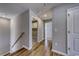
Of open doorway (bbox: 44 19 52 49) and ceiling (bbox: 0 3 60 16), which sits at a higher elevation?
ceiling (bbox: 0 3 60 16)

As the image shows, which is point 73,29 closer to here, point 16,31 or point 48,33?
point 48,33

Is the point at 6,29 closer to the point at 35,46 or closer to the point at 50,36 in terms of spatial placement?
the point at 35,46

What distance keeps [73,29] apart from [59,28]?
0.87 ft

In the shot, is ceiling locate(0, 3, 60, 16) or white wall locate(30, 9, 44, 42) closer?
ceiling locate(0, 3, 60, 16)

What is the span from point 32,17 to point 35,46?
55 centimetres

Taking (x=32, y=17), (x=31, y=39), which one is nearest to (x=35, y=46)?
(x=31, y=39)

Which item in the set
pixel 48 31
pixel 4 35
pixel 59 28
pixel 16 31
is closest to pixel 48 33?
pixel 48 31

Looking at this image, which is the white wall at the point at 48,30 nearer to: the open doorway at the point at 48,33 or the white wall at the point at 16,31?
the open doorway at the point at 48,33

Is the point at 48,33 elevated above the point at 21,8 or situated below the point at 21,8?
below

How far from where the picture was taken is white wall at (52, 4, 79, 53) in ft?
5.29

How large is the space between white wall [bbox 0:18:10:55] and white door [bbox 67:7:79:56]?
3.60 ft

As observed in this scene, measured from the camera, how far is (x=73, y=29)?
1646mm

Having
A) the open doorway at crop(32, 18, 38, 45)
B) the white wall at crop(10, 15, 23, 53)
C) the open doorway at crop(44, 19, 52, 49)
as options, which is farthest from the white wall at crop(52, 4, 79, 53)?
the white wall at crop(10, 15, 23, 53)

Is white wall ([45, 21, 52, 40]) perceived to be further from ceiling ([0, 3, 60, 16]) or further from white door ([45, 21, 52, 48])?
ceiling ([0, 3, 60, 16])
